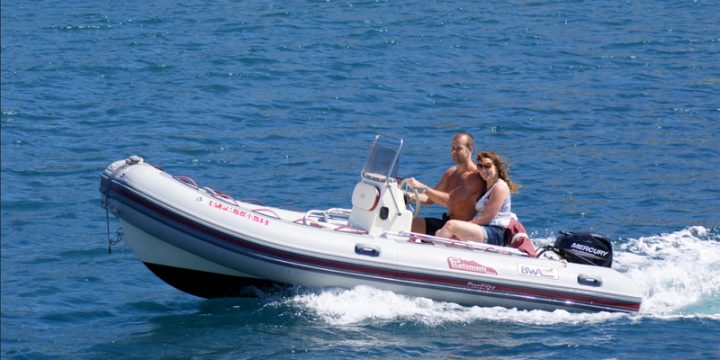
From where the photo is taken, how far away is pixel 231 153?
48.3 feet

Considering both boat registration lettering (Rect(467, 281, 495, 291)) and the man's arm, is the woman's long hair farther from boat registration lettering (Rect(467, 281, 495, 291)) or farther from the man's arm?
boat registration lettering (Rect(467, 281, 495, 291))

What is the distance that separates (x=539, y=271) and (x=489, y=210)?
614 mm

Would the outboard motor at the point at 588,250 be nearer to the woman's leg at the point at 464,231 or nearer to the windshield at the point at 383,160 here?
the woman's leg at the point at 464,231

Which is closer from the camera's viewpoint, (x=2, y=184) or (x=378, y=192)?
(x=378, y=192)

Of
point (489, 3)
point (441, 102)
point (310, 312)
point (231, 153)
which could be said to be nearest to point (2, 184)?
point (231, 153)

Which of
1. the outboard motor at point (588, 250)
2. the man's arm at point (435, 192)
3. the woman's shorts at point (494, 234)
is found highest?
the man's arm at point (435, 192)

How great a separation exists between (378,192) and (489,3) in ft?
44.4

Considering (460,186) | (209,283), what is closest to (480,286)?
(460,186)

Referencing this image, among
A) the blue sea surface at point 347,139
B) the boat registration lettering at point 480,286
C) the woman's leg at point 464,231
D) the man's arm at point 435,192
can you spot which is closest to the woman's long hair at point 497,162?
the man's arm at point 435,192

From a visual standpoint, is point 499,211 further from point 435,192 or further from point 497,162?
point 435,192

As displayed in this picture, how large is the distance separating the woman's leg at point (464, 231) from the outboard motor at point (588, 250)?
0.77 m

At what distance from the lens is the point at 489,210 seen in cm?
1018

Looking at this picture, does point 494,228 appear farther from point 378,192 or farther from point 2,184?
point 2,184

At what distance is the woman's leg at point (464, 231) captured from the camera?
1017 cm
